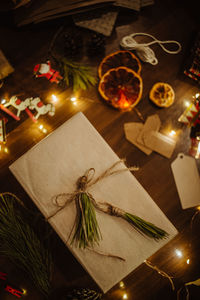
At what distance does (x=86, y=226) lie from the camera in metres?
0.84

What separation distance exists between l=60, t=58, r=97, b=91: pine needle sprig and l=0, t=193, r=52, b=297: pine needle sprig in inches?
27.7

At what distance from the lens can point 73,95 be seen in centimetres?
122

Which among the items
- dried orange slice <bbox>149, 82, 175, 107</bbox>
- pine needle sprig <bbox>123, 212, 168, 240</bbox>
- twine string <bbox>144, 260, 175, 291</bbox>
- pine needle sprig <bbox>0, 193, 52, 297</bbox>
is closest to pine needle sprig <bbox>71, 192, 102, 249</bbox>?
pine needle sprig <bbox>123, 212, 168, 240</bbox>

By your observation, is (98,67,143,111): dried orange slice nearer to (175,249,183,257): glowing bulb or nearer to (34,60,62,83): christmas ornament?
(34,60,62,83): christmas ornament

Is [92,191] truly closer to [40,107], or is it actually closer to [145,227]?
[145,227]

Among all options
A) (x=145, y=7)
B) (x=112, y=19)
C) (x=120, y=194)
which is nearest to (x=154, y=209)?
(x=120, y=194)

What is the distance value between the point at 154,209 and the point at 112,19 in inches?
41.4

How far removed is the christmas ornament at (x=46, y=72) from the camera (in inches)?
46.9

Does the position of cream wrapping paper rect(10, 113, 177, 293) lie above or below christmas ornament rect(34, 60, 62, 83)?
below

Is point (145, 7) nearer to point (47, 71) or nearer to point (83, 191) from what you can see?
point (47, 71)

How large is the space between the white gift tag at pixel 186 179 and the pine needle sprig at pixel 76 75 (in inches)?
25.8

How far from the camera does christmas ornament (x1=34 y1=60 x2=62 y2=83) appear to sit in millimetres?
1192

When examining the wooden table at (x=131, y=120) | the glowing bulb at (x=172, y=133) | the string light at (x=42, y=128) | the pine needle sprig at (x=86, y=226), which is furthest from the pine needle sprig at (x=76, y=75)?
the pine needle sprig at (x=86, y=226)

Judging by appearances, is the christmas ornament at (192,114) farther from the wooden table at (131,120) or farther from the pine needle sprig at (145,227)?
the pine needle sprig at (145,227)
